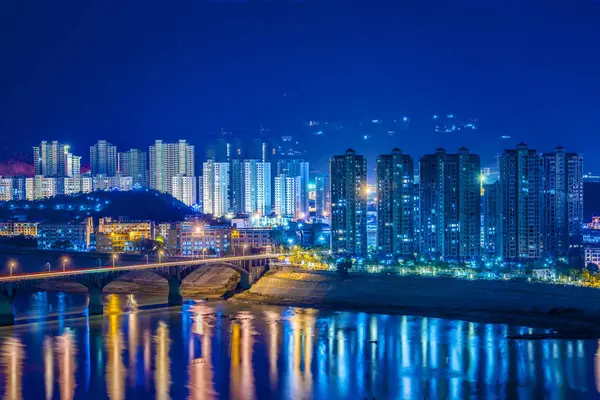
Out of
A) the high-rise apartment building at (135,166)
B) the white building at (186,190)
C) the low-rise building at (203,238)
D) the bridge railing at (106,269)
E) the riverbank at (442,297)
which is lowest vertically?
the riverbank at (442,297)

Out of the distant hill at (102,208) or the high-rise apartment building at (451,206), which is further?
the distant hill at (102,208)

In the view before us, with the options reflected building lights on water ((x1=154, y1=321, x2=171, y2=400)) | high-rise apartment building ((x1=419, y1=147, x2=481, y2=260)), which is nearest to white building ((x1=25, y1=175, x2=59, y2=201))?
high-rise apartment building ((x1=419, y1=147, x2=481, y2=260))

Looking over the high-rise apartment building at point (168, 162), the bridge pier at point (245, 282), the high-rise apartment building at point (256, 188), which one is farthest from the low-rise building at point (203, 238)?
the high-rise apartment building at point (168, 162)

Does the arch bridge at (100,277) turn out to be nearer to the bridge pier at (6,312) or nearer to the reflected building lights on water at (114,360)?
the bridge pier at (6,312)

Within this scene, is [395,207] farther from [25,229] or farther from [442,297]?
[25,229]

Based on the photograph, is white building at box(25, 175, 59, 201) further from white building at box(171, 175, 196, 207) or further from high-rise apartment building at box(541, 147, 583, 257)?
high-rise apartment building at box(541, 147, 583, 257)

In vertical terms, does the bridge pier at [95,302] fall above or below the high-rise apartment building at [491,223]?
below

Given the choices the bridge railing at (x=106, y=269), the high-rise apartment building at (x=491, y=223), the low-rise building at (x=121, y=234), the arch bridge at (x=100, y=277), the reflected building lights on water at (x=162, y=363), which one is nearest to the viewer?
the reflected building lights on water at (x=162, y=363)
